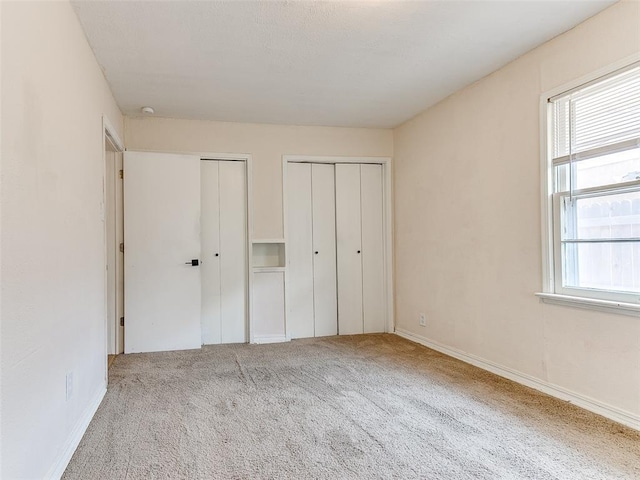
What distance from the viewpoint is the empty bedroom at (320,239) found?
6.05 feet

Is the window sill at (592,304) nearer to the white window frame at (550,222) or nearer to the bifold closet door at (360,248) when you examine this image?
the white window frame at (550,222)

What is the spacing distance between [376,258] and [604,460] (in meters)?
3.07

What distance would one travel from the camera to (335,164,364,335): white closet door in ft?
15.4

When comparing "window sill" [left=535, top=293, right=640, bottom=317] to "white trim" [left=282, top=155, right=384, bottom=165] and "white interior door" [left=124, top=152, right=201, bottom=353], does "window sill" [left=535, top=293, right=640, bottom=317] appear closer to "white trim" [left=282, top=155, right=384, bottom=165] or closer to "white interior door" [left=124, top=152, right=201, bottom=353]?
"white trim" [left=282, top=155, right=384, bottom=165]

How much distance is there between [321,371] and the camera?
3.33m

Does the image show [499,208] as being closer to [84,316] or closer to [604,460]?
[604,460]

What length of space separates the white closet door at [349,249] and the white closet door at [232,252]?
1076 mm

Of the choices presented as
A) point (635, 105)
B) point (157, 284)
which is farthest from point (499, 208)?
point (157, 284)

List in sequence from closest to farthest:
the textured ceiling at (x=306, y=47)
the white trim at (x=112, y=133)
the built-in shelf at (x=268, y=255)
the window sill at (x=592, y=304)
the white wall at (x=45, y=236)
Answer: the white wall at (x=45, y=236)
the window sill at (x=592, y=304)
the textured ceiling at (x=306, y=47)
the white trim at (x=112, y=133)
the built-in shelf at (x=268, y=255)

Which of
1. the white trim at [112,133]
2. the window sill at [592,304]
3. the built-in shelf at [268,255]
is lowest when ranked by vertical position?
the window sill at [592,304]

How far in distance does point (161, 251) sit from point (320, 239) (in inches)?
66.7

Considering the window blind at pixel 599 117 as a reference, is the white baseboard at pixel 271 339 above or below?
below

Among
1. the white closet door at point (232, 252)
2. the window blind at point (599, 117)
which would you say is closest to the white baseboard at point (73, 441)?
the white closet door at point (232, 252)

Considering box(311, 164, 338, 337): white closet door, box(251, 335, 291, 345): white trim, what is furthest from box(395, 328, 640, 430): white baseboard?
box(251, 335, 291, 345): white trim
